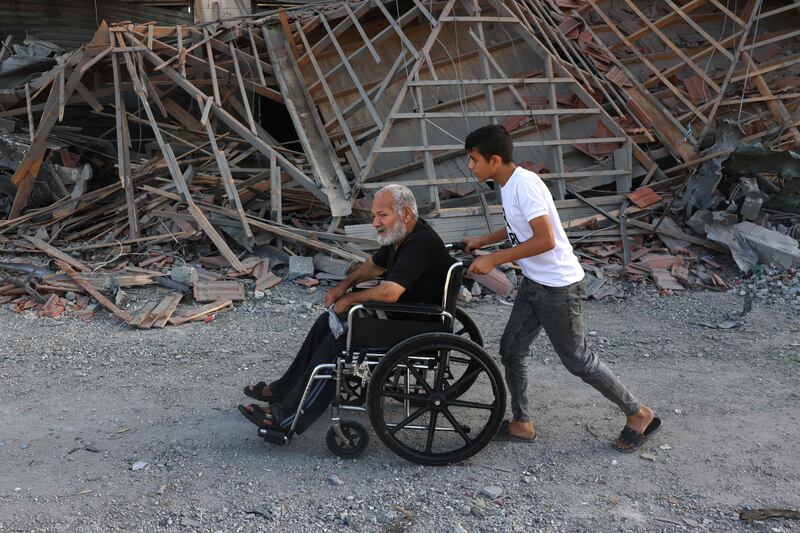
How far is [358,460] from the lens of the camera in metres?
3.92

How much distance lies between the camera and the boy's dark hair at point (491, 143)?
3723mm

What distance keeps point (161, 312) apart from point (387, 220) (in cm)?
327

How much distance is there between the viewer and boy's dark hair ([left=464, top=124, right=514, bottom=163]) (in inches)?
147

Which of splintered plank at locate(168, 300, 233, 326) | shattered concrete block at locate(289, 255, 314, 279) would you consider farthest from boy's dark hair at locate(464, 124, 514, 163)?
shattered concrete block at locate(289, 255, 314, 279)

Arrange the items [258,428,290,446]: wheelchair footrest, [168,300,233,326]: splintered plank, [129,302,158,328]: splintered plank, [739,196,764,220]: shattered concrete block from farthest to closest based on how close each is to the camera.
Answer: [739,196,764,220]: shattered concrete block → [168,300,233,326]: splintered plank → [129,302,158,328]: splintered plank → [258,428,290,446]: wheelchair footrest

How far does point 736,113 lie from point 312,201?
18.0 ft

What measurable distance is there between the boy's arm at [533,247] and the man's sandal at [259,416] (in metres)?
1.37

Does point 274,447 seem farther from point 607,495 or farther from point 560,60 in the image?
point 560,60

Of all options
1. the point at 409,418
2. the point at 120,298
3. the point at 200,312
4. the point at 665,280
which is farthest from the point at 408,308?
the point at 665,280

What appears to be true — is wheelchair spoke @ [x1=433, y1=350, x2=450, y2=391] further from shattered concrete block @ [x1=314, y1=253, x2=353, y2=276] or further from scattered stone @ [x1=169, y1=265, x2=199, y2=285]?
scattered stone @ [x1=169, y1=265, x2=199, y2=285]

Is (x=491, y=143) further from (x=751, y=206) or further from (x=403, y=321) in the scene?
(x=751, y=206)

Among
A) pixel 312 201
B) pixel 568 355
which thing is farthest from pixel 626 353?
pixel 312 201

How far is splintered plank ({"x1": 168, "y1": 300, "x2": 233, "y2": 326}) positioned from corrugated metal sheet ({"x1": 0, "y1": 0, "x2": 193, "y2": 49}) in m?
8.98

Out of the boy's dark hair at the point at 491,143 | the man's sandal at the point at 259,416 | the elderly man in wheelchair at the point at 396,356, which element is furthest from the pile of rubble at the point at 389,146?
the boy's dark hair at the point at 491,143
